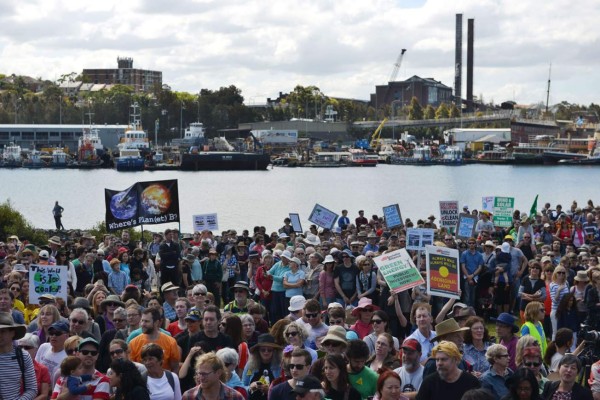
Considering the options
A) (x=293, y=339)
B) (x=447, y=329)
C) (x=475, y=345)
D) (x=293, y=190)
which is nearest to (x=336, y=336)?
(x=293, y=339)

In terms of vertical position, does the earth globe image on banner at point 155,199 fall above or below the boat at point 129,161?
above

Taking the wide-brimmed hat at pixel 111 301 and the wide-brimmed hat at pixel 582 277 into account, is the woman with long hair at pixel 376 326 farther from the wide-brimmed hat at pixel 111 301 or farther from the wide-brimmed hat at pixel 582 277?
the wide-brimmed hat at pixel 582 277

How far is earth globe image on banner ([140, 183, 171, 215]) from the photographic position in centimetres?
1977

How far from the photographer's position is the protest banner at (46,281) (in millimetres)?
12156

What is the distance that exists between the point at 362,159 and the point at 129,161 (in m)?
42.4

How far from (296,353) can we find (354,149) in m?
168

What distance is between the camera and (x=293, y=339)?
342 inches

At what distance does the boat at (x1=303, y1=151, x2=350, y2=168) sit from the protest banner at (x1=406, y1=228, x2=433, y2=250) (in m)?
136

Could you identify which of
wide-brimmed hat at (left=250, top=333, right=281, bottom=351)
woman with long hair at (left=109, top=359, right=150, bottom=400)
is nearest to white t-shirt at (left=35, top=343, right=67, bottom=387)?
woman with long hair at (left=109, top=359, right=150, bottom=400)

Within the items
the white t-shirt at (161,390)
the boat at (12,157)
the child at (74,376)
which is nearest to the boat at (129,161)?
the boat at (12,157)

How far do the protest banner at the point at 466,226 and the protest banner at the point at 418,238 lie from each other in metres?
3.27

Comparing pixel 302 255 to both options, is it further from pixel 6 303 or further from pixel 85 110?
pixel 85 110

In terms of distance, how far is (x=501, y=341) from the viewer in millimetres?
9391

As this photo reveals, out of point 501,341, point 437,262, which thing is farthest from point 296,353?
point 437,262
